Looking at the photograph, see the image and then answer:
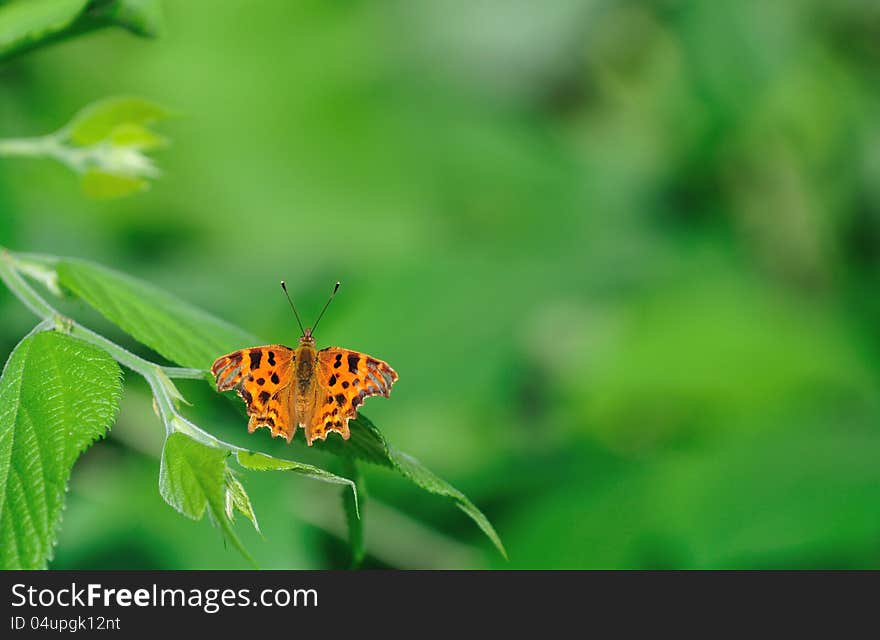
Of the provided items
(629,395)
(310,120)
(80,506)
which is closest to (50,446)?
(80,506)

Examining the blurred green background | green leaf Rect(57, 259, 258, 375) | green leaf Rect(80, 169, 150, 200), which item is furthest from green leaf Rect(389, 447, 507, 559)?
the blurred green background

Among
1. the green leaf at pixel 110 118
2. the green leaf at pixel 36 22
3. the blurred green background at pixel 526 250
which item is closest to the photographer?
the green leaf at pixel 36 22

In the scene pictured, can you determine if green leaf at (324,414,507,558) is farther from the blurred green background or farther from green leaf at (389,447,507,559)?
the blurred green background

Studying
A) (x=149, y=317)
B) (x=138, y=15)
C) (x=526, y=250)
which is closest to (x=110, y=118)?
(x=138, y=15)

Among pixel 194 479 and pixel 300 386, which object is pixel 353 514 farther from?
pixel 194 479

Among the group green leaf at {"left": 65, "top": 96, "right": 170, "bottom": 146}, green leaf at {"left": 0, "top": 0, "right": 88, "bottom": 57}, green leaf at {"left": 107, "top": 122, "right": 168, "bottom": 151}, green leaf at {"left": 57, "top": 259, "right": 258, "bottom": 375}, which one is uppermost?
green leaf at {"left": 0, "top": 0, "right": 88, "bottom": 57}

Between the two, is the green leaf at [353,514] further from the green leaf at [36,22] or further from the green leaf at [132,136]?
the green leaf at [36,22]

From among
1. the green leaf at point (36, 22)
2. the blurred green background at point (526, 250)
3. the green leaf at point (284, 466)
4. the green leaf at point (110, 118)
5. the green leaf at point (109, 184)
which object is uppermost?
the blurred green background at point (526, 250)

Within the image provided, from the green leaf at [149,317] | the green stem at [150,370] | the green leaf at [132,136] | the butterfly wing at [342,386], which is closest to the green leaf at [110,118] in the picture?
the green leaf at [132,136]
